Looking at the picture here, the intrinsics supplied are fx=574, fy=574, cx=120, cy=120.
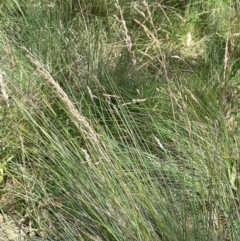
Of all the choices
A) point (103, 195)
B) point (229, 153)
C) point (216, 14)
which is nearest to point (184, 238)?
point (103, 195)

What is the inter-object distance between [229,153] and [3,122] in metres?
0.86

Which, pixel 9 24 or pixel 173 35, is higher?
pixel 9 24

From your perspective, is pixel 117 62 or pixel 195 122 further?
pixel 117 62

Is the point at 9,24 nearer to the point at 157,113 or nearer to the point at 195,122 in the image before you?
the point at 157,113

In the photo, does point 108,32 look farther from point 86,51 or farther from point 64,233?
point 64,233

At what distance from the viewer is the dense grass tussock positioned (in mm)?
1544

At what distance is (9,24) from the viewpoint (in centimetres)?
291

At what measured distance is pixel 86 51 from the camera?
2666mm

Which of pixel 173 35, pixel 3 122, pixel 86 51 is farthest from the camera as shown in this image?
pixel 173 35

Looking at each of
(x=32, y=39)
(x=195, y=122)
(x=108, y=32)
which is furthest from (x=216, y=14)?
(x=195, y=122)

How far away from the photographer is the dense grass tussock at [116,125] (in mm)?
1544

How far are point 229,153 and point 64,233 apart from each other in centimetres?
64

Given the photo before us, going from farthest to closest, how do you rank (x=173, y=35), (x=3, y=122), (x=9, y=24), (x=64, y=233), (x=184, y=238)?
→ (x=173, y=35) → (x=9, y=24) → (x=3, y=122) → (x=64, y=233) → (x=184, y=238)

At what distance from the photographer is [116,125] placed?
1.93 m
